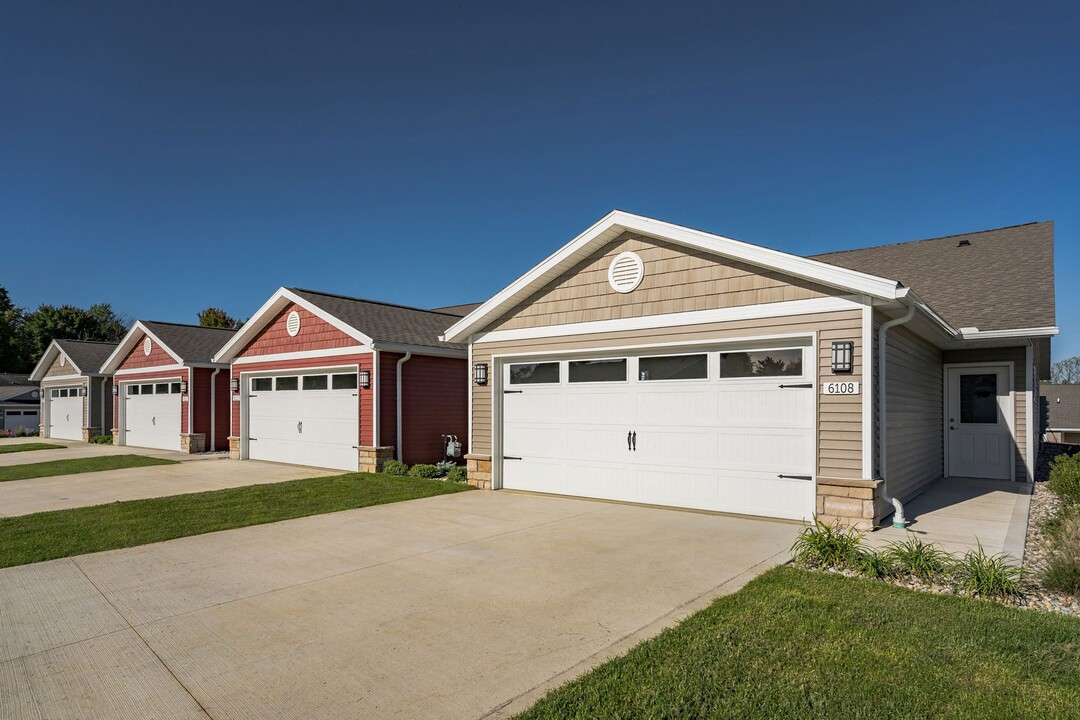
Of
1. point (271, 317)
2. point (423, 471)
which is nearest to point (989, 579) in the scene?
point (423, 471)

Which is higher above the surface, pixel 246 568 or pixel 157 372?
pixel 157 372

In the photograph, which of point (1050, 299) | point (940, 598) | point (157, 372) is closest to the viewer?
point (940, 598)

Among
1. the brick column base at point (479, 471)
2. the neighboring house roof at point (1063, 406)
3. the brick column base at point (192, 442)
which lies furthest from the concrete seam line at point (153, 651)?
the neighboring house roof at point (1063, 406)

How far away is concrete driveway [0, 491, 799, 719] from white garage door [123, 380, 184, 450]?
14.2 meters

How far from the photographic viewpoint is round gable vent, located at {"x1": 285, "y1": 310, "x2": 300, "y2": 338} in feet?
46.9

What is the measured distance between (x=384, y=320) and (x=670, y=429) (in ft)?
28.0

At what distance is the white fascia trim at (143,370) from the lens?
1847 centimetres

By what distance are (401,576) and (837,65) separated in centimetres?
1222

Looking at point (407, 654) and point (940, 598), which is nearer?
point (407, 654)

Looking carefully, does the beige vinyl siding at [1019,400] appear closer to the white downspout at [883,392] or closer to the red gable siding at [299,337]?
the white downspout at [883,392]

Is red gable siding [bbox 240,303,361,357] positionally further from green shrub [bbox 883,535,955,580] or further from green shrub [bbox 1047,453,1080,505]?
green shrub [bbox 1047,453,1080,505]

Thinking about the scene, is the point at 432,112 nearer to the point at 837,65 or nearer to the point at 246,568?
the point at 837,65

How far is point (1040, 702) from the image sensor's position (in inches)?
116

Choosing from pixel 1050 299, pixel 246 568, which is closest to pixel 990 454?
pixel 1050 299
